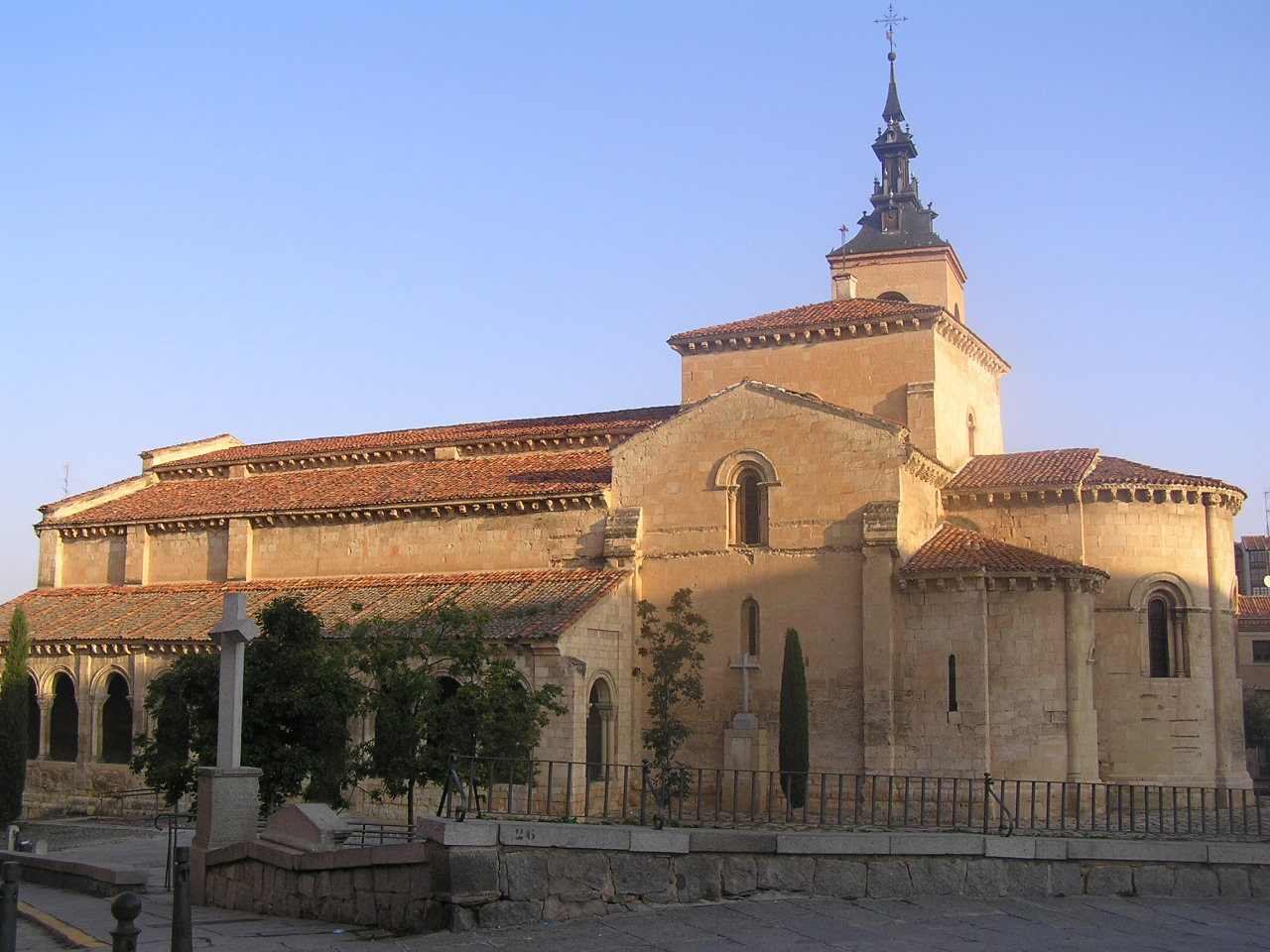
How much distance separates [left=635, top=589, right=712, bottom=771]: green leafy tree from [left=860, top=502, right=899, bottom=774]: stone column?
3824 mm

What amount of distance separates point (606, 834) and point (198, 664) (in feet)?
46.7

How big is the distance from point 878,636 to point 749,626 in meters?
3.12

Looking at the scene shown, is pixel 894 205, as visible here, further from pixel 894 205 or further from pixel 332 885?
pixel 332 885

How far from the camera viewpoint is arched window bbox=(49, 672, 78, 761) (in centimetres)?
3781

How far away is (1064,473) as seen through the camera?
30.0m

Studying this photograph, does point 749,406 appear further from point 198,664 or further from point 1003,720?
point 198,664

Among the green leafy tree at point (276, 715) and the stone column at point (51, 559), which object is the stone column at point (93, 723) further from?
the green leafy tree at point (276, 715)

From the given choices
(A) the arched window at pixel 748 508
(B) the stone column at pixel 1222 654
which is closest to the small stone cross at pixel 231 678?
(A) the arched window at pixel 748 508

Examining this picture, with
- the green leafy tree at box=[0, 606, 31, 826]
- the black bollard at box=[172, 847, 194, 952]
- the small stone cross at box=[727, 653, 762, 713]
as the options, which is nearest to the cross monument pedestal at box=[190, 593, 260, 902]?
the black bollard at box=[172, 847, 194, 952]

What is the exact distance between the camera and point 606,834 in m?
12.8

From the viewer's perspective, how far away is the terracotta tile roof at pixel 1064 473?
97.2ft

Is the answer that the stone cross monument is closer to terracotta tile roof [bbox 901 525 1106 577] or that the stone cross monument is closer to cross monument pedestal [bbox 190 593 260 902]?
terracotta tile roof [bbox 901 525 1106 577]

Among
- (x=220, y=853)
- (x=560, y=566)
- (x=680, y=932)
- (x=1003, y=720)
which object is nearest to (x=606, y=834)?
(x=680, y=932)

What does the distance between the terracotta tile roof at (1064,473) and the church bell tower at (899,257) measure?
629 centimetres
